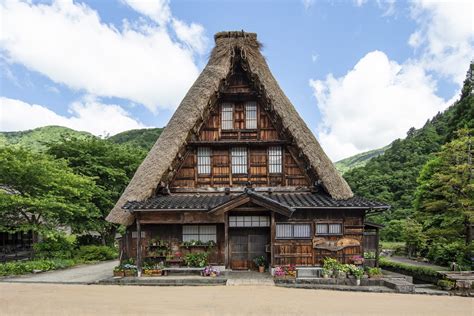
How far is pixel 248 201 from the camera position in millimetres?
13445

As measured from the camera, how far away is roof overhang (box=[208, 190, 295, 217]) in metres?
13.2

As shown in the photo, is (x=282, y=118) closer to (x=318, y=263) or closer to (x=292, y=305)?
(x=318, y=263)

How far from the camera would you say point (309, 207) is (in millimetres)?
13461

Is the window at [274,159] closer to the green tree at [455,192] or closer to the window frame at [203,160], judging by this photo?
the window frame at [203,160]

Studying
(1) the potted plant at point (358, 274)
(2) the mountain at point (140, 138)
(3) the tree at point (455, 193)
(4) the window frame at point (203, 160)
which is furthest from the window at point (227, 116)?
(2) the mountain at point (140, 138)

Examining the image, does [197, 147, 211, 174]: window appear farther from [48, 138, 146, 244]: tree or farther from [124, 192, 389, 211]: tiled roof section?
[48, 138, 146, 244]: tree

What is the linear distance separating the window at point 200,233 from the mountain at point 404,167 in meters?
22.1

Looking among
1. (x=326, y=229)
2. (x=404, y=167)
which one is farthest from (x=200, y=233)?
(x=404, y=167)

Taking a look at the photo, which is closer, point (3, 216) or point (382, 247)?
point (3, 216)

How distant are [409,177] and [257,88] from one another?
2695 centimetres

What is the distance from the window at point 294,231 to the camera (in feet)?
46.0

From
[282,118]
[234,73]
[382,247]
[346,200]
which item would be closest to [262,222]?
[346,200]

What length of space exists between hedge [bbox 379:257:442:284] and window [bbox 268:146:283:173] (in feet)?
27.8

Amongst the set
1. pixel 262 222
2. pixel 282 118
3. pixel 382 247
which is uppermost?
pixel 282 118
